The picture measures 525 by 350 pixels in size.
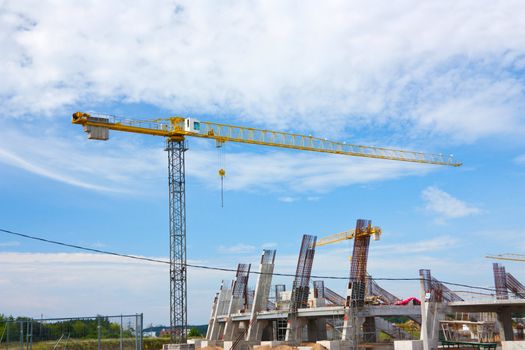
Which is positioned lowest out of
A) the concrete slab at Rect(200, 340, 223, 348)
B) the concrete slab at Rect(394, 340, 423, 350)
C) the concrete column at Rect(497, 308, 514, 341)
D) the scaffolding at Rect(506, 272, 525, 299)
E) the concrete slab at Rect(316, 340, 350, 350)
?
the concrete slab at Rect(200, 340, 223, 348)

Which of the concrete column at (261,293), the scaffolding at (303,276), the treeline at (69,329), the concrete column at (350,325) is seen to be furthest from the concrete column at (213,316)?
the treeline at (69,329)

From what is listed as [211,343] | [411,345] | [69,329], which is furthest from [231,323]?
[69,329]

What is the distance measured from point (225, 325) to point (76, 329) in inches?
1852

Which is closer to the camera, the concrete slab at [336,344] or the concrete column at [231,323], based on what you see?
the concrete slab at [336,344]

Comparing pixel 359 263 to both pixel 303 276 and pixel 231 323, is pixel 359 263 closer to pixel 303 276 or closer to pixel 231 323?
pixel 303 276

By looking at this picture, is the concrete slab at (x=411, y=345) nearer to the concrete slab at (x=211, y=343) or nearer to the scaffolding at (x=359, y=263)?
the scaffolding at (x=359, y=263)

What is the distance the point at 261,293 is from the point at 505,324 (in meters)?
26.6

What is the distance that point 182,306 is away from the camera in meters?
62.4

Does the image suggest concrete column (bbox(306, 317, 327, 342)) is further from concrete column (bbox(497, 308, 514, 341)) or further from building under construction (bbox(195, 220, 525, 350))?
concrete column (bbox(497, 308, 514, 341))

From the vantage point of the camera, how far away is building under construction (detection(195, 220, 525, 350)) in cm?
4575

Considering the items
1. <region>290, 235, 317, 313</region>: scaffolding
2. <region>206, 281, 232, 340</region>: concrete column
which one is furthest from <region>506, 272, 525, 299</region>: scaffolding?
<region>206, 281, 232, 340</region>: concrete column

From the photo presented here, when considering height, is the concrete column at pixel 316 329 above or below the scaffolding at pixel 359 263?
below

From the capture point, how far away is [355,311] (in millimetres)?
49781

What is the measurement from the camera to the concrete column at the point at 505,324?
47.7 metres
